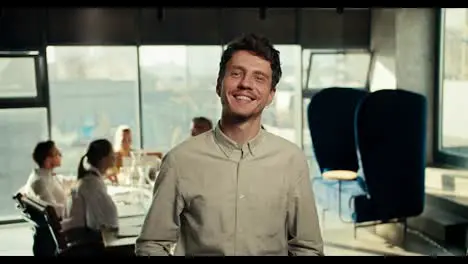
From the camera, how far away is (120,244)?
2.45 meters

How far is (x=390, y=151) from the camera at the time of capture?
3801 millimetres

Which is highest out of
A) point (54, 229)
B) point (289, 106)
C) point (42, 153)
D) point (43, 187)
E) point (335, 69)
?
point (335, 69)

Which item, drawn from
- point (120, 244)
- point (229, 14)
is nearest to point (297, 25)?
point (229, 14)

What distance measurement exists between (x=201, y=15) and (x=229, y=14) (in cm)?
30

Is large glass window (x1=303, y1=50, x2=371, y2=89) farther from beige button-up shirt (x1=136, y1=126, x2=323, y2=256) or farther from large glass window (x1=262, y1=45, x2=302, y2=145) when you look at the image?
beige button-up shirt (x1=136, y1=126, x2=323, y2=256)

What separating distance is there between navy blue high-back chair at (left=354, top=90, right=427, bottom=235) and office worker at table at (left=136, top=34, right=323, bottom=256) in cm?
286

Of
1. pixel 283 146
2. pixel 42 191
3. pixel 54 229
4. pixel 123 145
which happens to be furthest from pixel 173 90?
pixel 283 146

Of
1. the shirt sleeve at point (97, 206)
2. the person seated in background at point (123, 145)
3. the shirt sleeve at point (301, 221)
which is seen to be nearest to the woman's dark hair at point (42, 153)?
the shirt sleeve at point (97, 206)

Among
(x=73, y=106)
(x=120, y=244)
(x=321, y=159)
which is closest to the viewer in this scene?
(x=120, y=244)

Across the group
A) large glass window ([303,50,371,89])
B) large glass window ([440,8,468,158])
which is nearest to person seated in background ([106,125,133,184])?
large glass window ([303,50,371,89])

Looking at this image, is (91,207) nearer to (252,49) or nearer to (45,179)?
(45,179)

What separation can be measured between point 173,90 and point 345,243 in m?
2.40

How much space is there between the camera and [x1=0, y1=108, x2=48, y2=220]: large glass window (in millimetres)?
5230

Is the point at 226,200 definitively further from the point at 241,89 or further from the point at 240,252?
the point at 241,89
